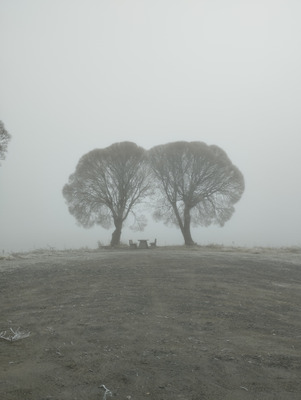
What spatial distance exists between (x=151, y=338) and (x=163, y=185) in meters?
32.5

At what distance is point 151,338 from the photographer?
685 cm

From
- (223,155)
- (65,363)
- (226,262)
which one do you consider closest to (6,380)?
(65,363)

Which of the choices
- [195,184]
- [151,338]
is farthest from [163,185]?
[151,338]

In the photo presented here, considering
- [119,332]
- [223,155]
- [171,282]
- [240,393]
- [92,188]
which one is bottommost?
[240,393]

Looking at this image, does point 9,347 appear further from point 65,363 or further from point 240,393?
point 240,393

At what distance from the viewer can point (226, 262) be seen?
1778 cm

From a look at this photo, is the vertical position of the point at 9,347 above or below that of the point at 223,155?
below

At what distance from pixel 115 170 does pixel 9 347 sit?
3232 cm

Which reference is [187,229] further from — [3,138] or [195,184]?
[3,138]

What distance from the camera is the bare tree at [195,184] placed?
37594mm

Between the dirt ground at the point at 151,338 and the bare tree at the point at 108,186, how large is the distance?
79.2ft

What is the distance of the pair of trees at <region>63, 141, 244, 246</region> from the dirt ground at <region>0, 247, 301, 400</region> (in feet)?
79.6

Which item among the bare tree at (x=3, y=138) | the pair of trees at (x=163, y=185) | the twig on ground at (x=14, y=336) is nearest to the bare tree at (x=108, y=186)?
the pair of trees at (x=163, y=185)

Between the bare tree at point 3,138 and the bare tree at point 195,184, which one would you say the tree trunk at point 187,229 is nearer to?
the bare tree at point 195,184
